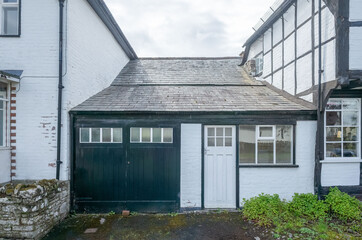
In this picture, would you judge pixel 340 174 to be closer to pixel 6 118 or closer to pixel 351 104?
pixel 351 104

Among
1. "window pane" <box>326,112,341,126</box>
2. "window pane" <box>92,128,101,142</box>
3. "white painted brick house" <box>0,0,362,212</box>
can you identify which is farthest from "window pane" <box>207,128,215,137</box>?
"window pane" <box>326,112,341,126</box>

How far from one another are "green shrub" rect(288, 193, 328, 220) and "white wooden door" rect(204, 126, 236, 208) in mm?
1661

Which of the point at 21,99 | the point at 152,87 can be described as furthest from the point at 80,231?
the point at 152,87

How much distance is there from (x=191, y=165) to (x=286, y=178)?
2.90 m

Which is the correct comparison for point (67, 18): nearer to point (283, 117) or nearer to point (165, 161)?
point (165, 161)

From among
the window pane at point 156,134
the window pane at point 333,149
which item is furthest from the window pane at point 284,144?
the window pane at point 156,134

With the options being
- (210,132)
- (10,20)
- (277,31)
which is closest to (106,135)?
(210,132)

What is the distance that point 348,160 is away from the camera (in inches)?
239

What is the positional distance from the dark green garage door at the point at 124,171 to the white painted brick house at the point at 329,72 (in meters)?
4.39

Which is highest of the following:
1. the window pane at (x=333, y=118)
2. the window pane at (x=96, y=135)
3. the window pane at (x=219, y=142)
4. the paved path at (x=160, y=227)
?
the window pane at (x=333, y=118)

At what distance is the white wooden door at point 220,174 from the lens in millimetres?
6156

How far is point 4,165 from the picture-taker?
5.23 meters

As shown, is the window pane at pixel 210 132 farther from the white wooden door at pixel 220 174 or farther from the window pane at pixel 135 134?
the window pane at pixel 135 134

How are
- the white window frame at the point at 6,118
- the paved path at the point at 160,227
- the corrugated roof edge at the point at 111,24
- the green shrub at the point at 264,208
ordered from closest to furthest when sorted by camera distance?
the paved path at the point at 160,227
the green shrub at the point at 264,208
the white window frame at the point at 6,118
the corrugated roof edge at the point at 111,24
